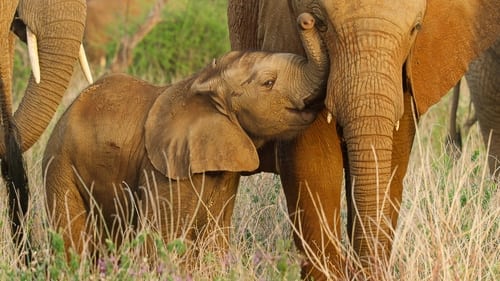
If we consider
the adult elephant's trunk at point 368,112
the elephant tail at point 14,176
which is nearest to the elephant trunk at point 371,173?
the adult elephant's trunk at point 368,112

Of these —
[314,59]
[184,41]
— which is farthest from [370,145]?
[184,41]

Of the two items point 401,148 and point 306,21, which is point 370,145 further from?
point 401,148

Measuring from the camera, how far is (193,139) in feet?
17.8

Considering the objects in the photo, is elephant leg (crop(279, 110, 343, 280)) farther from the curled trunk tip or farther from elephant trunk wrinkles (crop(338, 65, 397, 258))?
the curled trunk tip

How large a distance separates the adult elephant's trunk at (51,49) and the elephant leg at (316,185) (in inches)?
39.1

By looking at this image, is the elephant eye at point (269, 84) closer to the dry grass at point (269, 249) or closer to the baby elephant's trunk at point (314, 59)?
the baby elephant's trunk at point (314, 59)

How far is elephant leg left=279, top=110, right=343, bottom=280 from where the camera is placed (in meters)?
5.54

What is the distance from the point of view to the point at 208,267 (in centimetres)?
504

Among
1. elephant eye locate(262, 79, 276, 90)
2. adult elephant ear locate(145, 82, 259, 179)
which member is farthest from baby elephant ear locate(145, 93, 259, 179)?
elephant eye locate(262, 79, 276, 90)

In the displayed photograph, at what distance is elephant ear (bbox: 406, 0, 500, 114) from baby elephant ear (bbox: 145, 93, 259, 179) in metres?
0.63

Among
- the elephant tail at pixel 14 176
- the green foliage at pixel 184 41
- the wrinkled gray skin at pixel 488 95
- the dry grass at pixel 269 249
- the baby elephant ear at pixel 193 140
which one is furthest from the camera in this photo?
the green foliage at pixel 184 41

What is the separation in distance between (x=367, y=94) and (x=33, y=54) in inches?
64.8

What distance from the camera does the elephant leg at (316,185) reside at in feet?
18.2

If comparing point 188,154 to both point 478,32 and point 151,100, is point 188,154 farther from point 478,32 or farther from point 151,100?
point 478,32
